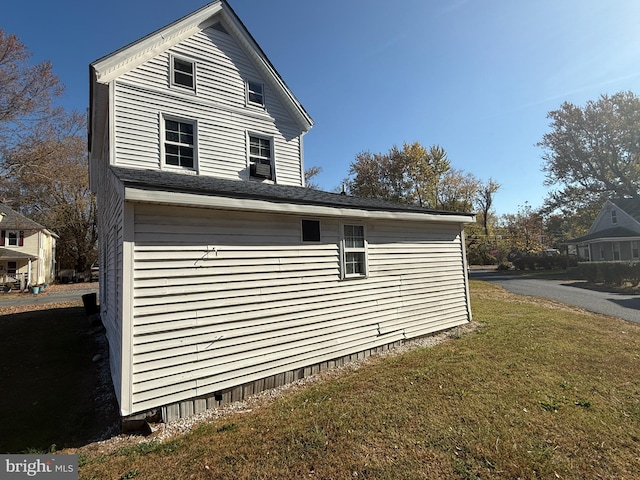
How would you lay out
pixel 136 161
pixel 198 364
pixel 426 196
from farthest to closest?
pixel 426 196
pixel 136 161
pixel 198 364

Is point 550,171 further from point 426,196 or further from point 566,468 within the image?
point 566,468

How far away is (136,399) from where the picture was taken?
4.41 meters

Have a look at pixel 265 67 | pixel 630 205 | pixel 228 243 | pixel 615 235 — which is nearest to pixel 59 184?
pixel 265 67

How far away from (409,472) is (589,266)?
83.8 ft

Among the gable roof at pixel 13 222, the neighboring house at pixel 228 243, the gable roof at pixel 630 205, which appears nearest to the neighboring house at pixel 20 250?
the gable roof at pixel 13 222

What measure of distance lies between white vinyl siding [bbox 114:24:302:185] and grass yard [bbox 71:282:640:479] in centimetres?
675

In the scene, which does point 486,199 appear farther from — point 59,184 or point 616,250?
point 59,184

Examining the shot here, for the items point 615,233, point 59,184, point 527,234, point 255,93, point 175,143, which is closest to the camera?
point 175,143

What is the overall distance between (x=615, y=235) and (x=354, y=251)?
34.5 metres

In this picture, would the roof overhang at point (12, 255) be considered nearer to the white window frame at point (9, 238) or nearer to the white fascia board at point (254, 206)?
the white window frame at point (9, 238)

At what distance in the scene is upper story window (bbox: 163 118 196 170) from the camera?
28.2 feet

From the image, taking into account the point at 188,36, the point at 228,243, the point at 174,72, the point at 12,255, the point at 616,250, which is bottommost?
the point at 616,250

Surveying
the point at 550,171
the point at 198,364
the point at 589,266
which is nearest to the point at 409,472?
the point at 198,364

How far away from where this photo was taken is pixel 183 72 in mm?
8984
